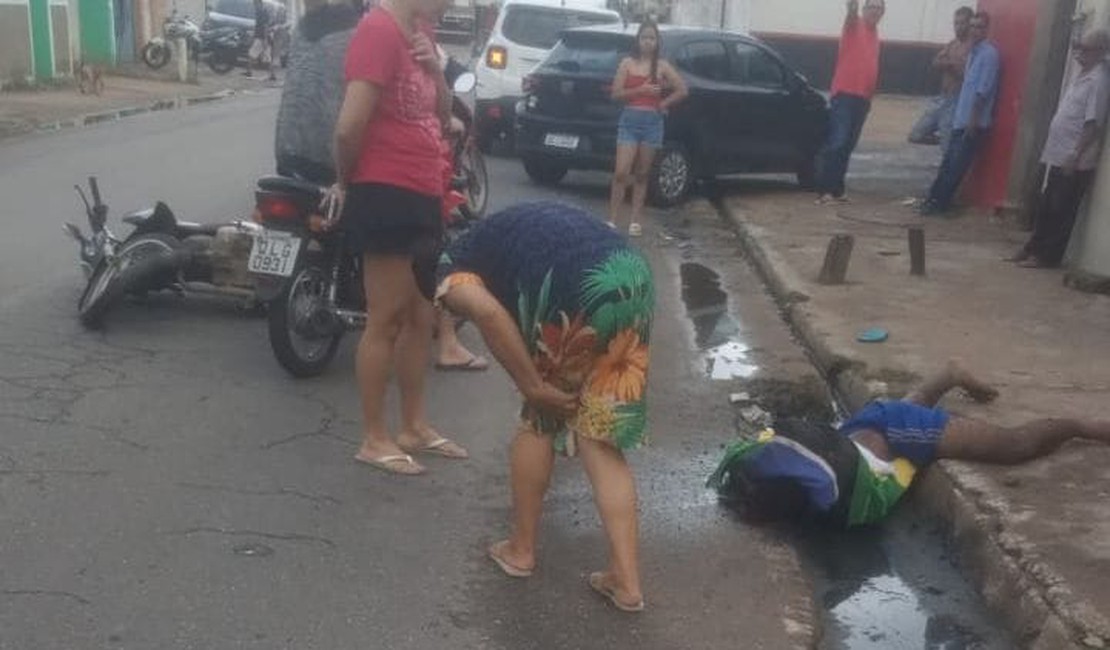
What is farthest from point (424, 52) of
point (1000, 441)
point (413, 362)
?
point (1000, 441)

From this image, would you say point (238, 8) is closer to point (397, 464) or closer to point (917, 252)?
point (917, 252)

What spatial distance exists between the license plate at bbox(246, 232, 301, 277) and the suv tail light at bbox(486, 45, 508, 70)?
1035 cm

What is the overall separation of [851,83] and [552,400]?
10.8 metres

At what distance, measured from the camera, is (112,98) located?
23703 mm

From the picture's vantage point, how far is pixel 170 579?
4516 millimetres

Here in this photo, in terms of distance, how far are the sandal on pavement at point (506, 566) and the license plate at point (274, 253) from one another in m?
2.26

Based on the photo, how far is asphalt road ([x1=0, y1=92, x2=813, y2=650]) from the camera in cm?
434

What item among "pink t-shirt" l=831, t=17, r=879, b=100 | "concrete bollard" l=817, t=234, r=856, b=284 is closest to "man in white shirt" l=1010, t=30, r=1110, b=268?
"concrete bollard" l=817, t=234, r=856, b=284

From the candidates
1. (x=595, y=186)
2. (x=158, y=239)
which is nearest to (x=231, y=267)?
(x=158, y=239)

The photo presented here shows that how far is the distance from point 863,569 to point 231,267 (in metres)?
3.86

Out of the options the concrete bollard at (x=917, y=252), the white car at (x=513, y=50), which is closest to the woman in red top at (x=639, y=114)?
the concrete bollard at (x=917, y=252)

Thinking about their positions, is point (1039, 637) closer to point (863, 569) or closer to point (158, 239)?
point (863, 569)

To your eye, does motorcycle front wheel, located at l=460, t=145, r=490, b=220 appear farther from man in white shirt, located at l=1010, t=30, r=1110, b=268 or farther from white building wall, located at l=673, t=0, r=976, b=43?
white building wall, located at l=673, t=0, r=976, b=43

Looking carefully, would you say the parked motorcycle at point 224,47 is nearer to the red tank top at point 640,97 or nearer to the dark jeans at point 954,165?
the dark jeans at point 954,165
